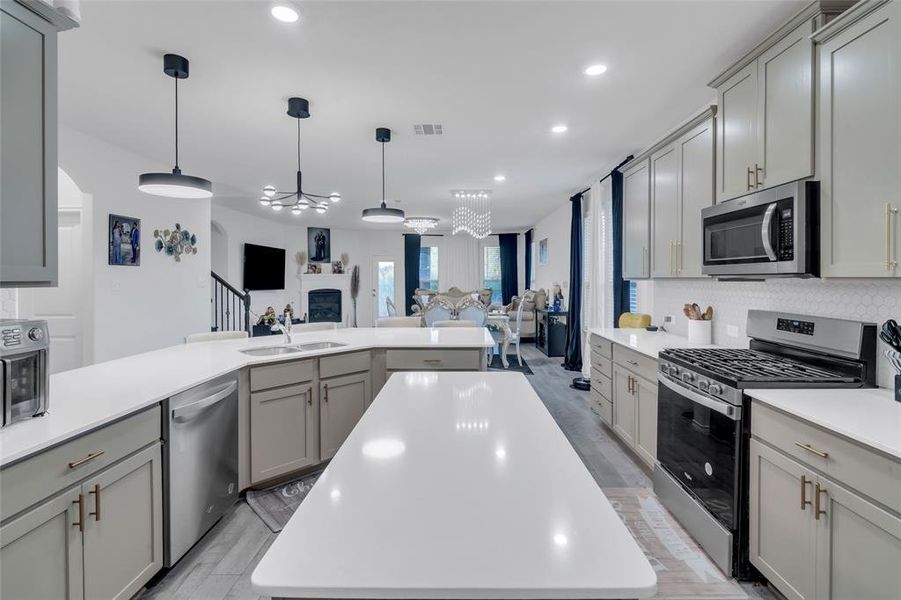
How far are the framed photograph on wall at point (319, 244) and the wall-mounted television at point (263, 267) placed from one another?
93 centimetres

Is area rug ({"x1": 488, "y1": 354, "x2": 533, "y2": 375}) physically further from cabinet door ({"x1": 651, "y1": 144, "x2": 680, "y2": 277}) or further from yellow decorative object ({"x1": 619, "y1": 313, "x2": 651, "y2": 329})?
cabinet door ({"x1": 651, "y1": 144, "x2": 680, "y2": 277})

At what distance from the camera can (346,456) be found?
1025mm

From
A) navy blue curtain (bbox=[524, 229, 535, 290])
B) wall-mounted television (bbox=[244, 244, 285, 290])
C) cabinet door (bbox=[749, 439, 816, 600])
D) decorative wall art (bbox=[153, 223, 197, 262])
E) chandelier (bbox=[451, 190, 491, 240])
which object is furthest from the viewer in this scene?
navy blue curtain (bbox=[524, 229, 535, 290])

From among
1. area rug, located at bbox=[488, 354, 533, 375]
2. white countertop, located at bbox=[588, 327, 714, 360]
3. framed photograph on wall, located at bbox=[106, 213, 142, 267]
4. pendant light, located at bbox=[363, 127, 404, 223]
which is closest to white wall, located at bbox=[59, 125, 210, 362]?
framed photograph on wall, located at bbox=[106, 213, 142, 267]

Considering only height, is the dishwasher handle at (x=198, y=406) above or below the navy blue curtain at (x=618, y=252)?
below

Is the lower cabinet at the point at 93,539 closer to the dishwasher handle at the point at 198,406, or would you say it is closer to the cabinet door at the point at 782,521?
the dishwasher handle at the point at 198,406

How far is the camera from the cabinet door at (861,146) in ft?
4.82

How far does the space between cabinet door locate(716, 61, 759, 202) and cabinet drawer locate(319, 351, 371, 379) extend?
8.56 ft

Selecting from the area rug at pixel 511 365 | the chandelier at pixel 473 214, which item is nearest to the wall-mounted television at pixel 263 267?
the chandelier at pixel 473 214

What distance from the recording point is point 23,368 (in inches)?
54.3

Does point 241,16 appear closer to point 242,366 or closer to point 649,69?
point 242,366

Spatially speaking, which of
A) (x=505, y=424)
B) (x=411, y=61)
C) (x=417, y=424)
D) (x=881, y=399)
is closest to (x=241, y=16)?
(x=411, y=61)

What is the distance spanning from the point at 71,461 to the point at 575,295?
224 inches

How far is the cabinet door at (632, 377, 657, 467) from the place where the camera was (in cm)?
270
